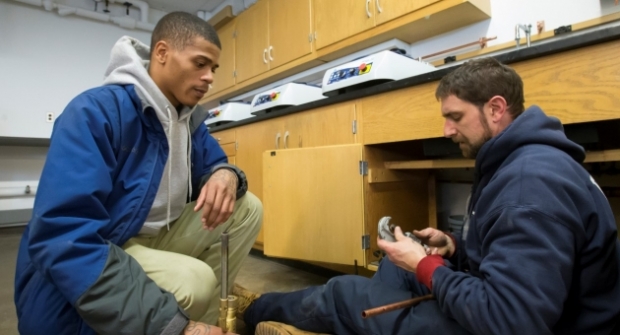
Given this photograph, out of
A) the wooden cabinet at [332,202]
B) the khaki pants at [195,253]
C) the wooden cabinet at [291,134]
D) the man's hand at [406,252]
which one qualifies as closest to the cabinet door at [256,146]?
the wooden cabinet at [291,134]

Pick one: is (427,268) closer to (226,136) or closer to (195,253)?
(195,253)

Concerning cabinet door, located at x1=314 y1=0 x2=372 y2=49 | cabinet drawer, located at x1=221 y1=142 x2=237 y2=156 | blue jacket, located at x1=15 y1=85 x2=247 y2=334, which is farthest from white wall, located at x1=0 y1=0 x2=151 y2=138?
blue jacket, located at x1=15 y1=85 x2=247 y2=334

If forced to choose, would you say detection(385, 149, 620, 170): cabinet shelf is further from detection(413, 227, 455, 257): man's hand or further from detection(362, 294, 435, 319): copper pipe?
detection(362, 294, 435, 319): copper pipe

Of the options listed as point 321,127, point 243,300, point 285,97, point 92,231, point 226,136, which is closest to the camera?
point 92,231

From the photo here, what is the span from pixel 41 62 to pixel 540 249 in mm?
4261

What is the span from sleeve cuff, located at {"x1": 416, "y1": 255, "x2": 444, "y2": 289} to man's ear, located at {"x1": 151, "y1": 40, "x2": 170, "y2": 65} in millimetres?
824

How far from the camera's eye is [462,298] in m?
0.62

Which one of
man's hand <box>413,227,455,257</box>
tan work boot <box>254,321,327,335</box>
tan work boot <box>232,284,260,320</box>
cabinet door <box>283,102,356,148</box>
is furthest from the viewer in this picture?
cabinet door <box>283,102,356,148</box>

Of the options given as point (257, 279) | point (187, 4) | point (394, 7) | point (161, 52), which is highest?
point (187, 4)

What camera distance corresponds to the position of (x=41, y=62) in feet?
11.2

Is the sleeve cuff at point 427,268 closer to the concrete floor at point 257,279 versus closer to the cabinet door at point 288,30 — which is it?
the concrete floor at point 257,279

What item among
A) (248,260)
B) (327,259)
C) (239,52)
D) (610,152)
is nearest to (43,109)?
(239,52)

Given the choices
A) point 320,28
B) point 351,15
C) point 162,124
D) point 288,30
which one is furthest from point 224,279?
point 288,30

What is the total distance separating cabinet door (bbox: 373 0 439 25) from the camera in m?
1.74
